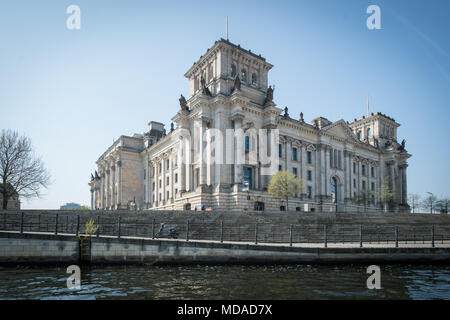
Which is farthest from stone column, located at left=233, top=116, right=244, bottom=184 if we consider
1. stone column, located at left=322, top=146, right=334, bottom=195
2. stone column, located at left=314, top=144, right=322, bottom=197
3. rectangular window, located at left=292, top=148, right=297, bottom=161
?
stone column, located at left=322, top=146, right=334, bottom=195


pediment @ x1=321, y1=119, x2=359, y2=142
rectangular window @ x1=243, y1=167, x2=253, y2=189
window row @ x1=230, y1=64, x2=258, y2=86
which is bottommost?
rectangular window @ x1=243, y1=167, x2=253, y2=189

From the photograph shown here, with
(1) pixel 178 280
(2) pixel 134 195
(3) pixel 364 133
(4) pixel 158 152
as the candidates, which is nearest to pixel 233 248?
(1) pixel 178 280

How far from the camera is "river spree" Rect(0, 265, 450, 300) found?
33.8ft

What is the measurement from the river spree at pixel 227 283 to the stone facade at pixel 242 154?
24.6 meters

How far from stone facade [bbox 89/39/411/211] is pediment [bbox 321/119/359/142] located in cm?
18

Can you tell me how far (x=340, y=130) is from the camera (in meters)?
57.4

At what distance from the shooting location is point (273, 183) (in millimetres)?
41094

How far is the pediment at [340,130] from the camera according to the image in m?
54.9

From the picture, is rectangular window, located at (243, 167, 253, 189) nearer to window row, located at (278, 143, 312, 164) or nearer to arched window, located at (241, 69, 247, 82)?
window row, located at (278, 143, 312, 164)
